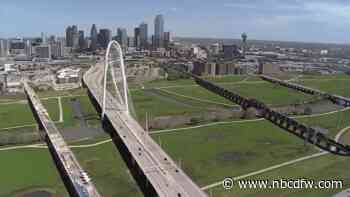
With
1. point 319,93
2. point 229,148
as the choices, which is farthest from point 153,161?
point 319,93

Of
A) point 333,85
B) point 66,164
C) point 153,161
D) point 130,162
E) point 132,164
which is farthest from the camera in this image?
point 333,85

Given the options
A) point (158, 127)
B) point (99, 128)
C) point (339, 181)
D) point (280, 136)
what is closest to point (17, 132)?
point (99, 128)

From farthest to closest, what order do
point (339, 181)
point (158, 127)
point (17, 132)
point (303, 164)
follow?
point (158, 127) < point (17, 132) < point (303, 164) < point (339, 181)

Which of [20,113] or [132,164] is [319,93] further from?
[20,113]

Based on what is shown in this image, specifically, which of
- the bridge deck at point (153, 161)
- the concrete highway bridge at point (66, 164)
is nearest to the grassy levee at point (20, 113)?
the concrete highway bridge at point (66, 164)

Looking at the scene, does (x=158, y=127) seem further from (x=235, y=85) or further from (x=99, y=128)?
(x=235, y=85)

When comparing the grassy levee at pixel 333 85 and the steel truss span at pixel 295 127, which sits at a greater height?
the grassy levee at pixel 333 85

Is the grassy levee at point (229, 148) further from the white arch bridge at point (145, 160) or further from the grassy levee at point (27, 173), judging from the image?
the grassy levee at point (27, 173)
